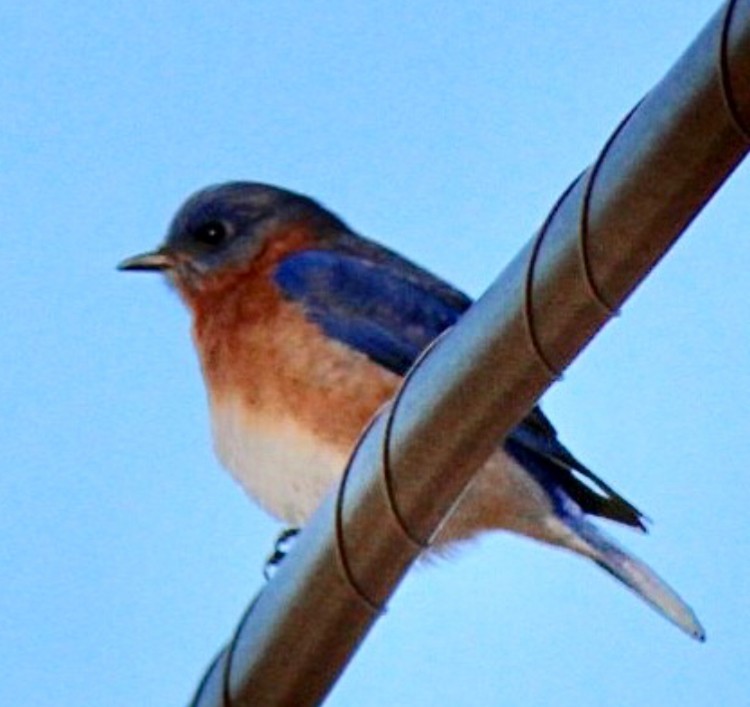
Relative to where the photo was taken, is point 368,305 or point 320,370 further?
point 368,305

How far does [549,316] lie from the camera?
2.46 m

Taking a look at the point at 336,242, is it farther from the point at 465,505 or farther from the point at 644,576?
the point at 644,576

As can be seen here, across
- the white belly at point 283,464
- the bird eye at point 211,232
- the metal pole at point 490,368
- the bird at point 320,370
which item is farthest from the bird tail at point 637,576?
the bird eye at point 211,232

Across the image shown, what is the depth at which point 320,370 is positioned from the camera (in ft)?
17.8

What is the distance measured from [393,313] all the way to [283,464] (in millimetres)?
629

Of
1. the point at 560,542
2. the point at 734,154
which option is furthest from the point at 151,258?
the point at 734,154

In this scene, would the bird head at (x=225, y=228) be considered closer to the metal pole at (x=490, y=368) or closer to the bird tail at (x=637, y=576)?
the bird tail at (x=637, y=576)

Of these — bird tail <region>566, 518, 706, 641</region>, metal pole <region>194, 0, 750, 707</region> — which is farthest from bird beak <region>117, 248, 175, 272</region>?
metal pole <region>194, 0, 750, 707</region>

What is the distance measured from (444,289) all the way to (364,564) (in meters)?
3.33

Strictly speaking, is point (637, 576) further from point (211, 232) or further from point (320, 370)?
point (211, 232)

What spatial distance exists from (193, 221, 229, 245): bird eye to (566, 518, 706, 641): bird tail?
5.06 ft

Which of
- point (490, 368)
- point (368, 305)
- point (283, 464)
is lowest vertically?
point (283, 464)

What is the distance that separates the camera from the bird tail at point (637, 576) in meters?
4.25

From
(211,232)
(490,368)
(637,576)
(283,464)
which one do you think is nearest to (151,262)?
(211,232)
